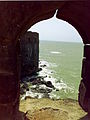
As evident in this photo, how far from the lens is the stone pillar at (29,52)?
2406 cm

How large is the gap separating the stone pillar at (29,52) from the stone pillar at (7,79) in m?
19.2

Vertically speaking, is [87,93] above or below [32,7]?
below

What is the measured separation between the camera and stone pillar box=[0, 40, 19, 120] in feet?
13.2

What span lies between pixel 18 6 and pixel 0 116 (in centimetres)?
193

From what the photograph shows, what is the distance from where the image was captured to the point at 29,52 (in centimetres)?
2508

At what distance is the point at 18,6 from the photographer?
154 inches

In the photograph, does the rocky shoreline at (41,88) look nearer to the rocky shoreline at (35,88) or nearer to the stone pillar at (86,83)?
the rocky shoreline at (35,88)

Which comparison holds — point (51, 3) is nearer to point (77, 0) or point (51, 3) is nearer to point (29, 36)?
point (77, 0)

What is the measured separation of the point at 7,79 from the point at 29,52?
2098 centimetres

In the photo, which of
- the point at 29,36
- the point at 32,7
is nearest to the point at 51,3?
the point at 32,7

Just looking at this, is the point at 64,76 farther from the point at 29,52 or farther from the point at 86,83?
the point at 86,83

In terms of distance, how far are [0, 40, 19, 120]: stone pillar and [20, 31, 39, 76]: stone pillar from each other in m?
19.2

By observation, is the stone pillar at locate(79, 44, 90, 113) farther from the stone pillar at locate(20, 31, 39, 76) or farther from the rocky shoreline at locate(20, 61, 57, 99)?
the stone pillar at locate(20, 31, 39, 76)

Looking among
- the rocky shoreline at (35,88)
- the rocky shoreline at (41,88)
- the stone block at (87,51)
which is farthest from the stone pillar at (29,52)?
the stone block at (87,51)
